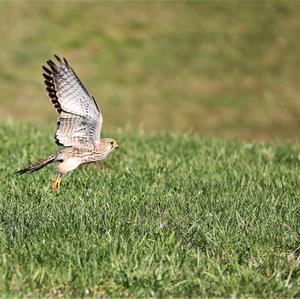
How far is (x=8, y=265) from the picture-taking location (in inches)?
214

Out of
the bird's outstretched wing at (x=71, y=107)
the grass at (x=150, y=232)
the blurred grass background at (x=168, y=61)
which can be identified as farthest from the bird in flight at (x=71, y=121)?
the blurred grass background at (x=168, y=61)

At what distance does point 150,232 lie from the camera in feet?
20.8

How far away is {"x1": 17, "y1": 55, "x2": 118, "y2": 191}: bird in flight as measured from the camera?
26.7 ft

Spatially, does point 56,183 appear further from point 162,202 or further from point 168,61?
point 168,61

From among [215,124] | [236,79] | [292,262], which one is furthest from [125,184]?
[236,79]

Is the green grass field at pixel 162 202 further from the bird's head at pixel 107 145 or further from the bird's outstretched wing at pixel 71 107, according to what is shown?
the bird's outstretched wing at pixel 71 107

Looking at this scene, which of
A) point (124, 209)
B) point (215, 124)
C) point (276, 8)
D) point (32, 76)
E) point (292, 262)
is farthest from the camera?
Result: point (276, 8)

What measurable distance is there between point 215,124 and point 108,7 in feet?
25.8

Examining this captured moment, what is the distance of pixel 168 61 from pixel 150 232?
72.1 feet

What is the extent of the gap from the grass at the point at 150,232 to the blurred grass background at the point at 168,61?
15.0m

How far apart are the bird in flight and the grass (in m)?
0.25

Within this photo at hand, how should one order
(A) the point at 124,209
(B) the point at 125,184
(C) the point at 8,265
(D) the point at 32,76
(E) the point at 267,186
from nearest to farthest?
1. (C) the point at 8,265
2. (A) the point at 124,209
3. (B) the point at 125,184
4. (E) the point at 267,186
5. (D) the point at 32,76

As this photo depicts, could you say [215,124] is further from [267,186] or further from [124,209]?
[124,209]

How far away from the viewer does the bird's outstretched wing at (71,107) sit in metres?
8.13
